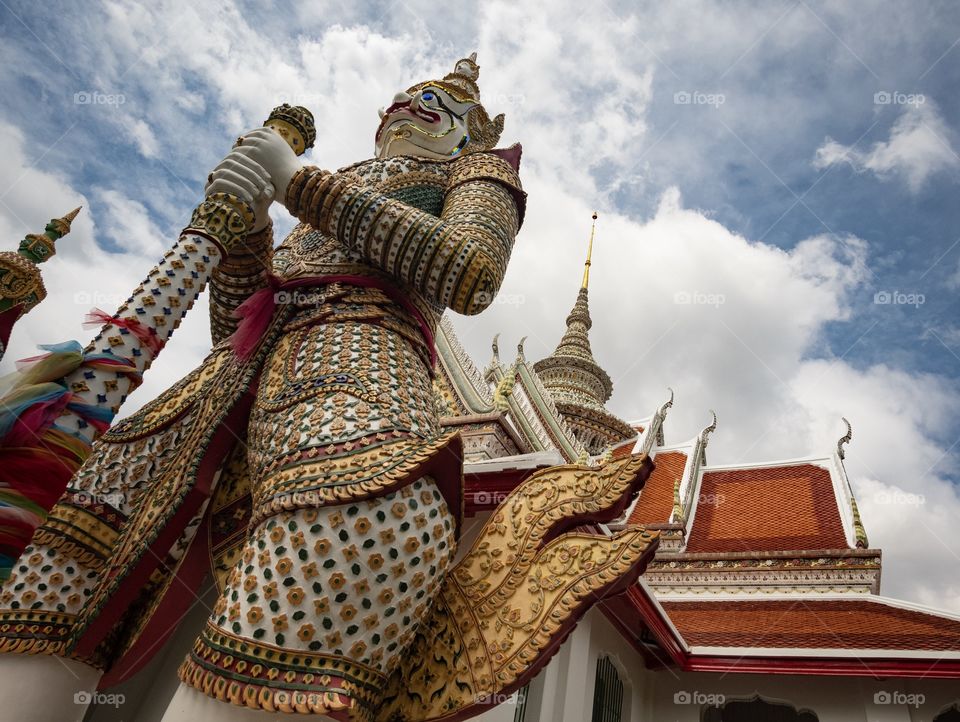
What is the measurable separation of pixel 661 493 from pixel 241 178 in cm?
1024

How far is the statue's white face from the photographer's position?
10.6ft

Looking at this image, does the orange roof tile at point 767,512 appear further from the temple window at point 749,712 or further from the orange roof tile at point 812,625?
the temple window at point 749,712

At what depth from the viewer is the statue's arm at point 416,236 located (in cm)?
227

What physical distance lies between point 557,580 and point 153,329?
4.99 feet

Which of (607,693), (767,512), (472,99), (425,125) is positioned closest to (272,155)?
(425,125)

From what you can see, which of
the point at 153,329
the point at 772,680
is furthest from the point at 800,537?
the point at 153,329

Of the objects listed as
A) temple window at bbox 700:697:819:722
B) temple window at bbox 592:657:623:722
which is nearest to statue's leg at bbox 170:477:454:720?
temple window at bbox 592:657:623:722

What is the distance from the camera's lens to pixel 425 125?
324 centimetres

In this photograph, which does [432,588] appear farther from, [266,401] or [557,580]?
[266,401]

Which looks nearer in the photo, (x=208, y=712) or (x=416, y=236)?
(x=208, y=712)

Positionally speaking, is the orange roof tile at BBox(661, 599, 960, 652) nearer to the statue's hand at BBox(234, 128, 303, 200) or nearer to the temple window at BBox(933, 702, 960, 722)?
the temple window at BBox(933, 702, 960, 722)

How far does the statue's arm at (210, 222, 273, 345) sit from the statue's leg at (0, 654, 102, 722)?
1294 millimetres

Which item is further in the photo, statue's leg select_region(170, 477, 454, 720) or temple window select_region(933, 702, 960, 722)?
temple window select_region(933, 702, 960, 722)

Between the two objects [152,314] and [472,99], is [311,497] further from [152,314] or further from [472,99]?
[472,99]
